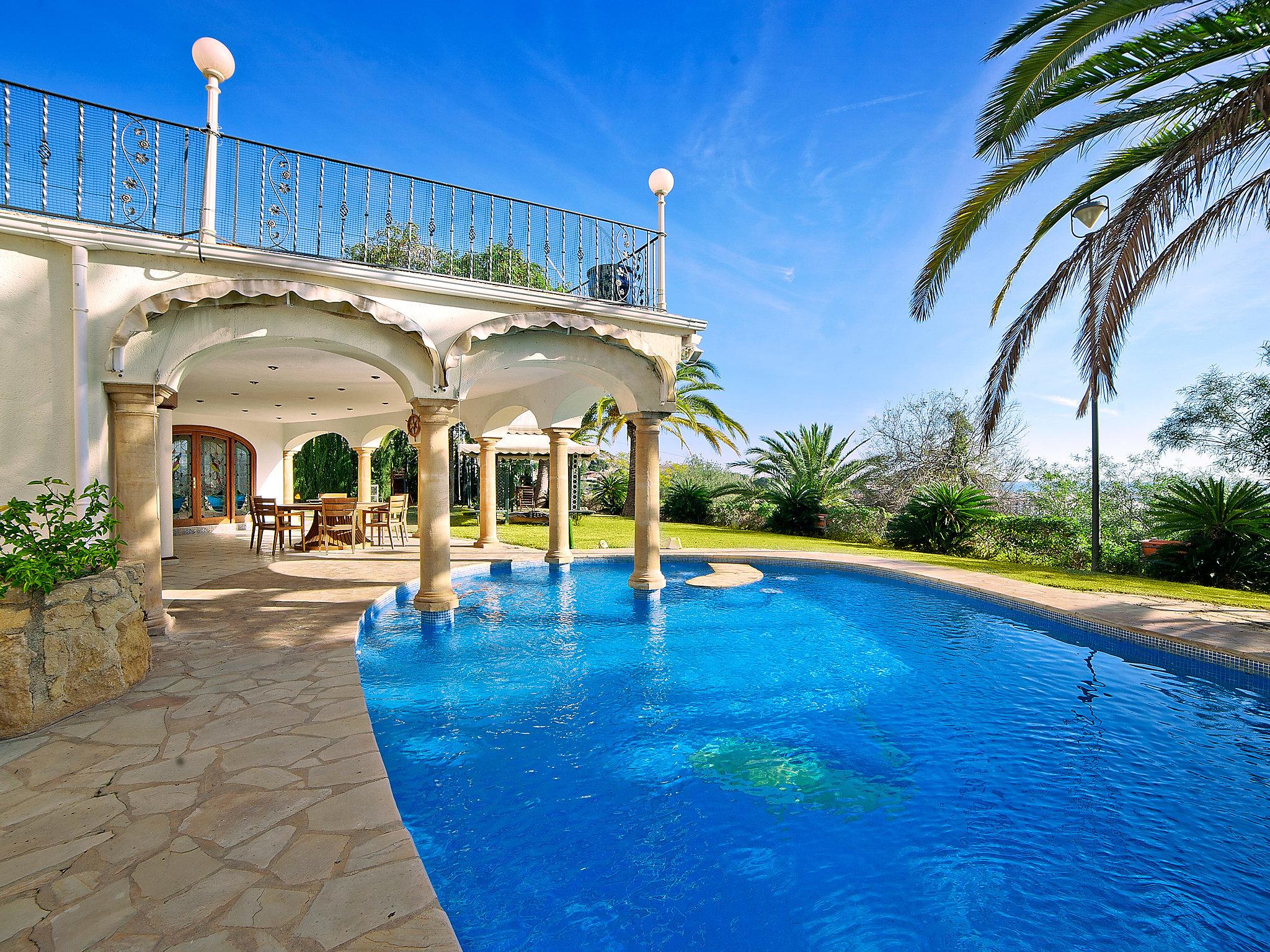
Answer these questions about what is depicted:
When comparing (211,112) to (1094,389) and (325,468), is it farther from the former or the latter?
(325,468)

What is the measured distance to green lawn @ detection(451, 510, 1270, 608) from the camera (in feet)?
31.8

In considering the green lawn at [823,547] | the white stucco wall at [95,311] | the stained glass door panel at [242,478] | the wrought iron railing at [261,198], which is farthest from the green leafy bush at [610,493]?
the white stucco wall at [95,311]

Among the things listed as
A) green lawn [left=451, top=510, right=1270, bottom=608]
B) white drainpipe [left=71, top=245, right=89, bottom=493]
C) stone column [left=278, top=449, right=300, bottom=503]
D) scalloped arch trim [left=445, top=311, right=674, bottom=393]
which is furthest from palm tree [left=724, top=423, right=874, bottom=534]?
white drainpipe [left=71, top=245, right=89, bottom=493]

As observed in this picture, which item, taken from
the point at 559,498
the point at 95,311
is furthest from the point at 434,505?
the point at 559,498

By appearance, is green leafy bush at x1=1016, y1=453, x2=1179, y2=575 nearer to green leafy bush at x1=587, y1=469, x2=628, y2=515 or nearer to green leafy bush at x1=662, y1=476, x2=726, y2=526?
green leafy bush at x1=662, y1=476, x2=726, y2=526

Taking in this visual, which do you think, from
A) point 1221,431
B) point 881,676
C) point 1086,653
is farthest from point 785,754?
point 1221,431

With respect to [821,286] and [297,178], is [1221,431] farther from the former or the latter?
[821,286]

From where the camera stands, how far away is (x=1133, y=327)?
8.12 meters

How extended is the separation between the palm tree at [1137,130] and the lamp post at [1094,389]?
26 centimetres

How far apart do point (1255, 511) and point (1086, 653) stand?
20.2ft

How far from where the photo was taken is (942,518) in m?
16.2

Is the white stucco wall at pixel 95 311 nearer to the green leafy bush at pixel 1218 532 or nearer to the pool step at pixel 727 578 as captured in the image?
the pool step at pixel 727 578

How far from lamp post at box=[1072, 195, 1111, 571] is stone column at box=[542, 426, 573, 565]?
30.5 ft

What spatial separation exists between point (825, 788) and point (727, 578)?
23.2 feet
